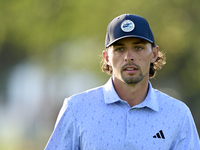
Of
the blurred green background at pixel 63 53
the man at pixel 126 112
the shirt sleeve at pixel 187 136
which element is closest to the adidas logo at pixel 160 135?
the man at pixel 126 112

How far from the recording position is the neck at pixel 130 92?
451 cm

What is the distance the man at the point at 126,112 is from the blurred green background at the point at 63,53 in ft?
32.1

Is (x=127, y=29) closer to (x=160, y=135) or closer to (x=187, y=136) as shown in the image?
(x=160, y=135)

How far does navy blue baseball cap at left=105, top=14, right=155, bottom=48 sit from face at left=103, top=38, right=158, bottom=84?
43 mm

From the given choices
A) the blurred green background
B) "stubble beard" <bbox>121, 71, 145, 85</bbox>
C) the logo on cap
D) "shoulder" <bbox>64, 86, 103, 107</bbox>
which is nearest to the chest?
"shoulder" <bbox>64, 86, 103, 107</bbox>

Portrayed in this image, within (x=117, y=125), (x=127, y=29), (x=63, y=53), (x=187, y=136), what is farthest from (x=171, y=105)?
(x=63, y=53)

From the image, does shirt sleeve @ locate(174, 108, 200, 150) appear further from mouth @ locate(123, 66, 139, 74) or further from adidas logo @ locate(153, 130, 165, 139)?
mouth @ locate(123, 66, 139, 74)

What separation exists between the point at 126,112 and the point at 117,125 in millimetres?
147

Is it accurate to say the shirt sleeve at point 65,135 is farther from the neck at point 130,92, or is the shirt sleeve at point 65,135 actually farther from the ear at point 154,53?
the ear at point 154,53

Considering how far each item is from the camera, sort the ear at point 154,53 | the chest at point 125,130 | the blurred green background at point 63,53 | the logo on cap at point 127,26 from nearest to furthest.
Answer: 1. the chest at point 125,130
2. the logo on cap at point 127,26
3. the ear at point 154,53
4. the blurred green background at point 63,53

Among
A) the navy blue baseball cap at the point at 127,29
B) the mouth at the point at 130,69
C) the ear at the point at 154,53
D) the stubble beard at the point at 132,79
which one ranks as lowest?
the stubble beard at the point at 132,79

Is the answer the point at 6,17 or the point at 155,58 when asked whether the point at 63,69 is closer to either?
the point at 6,17

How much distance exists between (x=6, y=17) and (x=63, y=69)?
103 inches

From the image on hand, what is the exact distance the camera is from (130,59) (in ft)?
14.4
